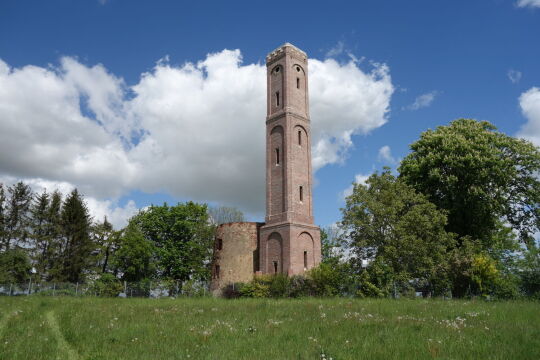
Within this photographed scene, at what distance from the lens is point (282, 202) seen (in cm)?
3247

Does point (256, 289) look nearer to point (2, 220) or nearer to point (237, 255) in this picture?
point (237, 255)

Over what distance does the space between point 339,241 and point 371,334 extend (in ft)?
62.1

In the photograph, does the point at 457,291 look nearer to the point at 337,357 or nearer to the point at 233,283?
the point at 233,283

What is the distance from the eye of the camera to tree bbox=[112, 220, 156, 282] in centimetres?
4047

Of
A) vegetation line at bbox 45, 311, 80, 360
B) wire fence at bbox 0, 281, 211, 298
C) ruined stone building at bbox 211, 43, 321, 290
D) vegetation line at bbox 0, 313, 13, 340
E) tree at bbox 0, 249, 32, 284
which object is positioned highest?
ruined stone building at bbox 211, 43, 321, 290


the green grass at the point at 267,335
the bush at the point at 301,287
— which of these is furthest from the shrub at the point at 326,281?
the green grass at the point at 267,335

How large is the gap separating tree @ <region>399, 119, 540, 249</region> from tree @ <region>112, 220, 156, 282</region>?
85.2 ft

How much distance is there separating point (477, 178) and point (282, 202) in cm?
1424

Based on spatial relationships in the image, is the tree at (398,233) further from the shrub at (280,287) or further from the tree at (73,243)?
the tree at (73,243)

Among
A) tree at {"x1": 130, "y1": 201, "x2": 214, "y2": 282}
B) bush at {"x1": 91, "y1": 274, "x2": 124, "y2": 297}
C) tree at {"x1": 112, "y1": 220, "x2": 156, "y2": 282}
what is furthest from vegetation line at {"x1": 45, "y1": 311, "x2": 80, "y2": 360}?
tree at {"x1": 130, "y1": 201, "x2": 214, "y2": 282}

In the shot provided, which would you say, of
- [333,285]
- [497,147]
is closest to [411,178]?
[497,147]

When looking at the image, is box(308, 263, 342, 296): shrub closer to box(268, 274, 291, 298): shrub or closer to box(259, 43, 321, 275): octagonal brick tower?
box(268, 274, 291, 298): shrub

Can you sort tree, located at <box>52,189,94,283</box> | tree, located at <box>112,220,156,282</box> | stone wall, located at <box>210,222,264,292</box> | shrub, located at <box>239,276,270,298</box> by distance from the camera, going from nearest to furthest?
shrub, located at <box>239,276,270,298</box>
stone wall, located at <box>210,222,264,292</box>
tree, located at <box>112,220,156,282</box>
tree, located at <box>52,189,94,283</box>

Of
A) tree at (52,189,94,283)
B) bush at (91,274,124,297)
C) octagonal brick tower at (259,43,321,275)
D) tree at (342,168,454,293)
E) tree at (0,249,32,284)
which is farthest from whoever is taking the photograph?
tree at (52,189,94,283)
